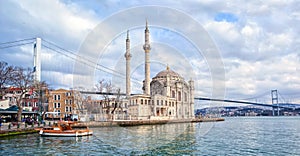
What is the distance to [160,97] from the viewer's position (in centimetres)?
7831

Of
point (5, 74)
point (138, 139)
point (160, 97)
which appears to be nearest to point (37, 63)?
point (5, 74)

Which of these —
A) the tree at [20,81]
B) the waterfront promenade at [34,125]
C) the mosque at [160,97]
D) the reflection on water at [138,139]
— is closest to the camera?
the reflection on water at [138,139]

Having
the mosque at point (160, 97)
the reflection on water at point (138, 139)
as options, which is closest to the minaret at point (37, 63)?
the reflection on water at point (138, 139)

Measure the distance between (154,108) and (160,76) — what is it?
63.7 ft

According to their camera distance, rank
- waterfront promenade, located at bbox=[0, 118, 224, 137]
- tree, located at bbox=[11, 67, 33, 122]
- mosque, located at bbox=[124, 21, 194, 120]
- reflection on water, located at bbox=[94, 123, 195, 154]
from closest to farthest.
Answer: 1. reflection on water, located at bbox=[94, 123, 195, 154]
2. waterfront promenade, located at bbox=[0, 118, 224, 137]
3. tree, located at bbox=[11, 67, 33, 122]
4. mosque, located at bbox=[124, 21, 194, 120]

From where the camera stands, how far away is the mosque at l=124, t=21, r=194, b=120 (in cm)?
7300

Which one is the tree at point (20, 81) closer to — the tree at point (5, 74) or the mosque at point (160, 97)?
the tree at point (5, 74)

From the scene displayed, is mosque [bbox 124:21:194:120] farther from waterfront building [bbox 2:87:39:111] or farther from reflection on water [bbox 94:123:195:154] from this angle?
reflection on water [bbox 94:123:195:154]

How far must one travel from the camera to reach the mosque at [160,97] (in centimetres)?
7300

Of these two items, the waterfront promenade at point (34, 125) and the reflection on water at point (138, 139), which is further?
the waterfront promenade at point (34, 125)

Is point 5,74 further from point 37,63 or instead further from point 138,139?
point 138,139

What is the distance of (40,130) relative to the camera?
105 ft

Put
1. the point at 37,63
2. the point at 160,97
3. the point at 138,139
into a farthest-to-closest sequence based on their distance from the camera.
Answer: the point at 160,97 < the point at 37,63 < the point at 138,139

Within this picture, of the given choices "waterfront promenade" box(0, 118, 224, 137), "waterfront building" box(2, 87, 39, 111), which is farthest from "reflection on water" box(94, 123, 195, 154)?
"waterfront building" box(2, 87, 39, 111)
